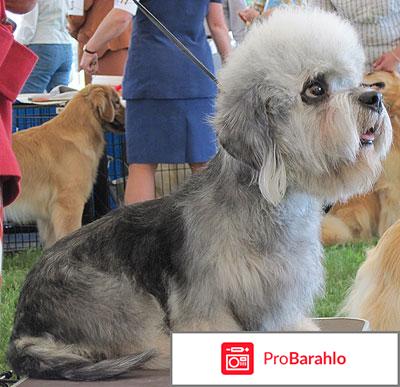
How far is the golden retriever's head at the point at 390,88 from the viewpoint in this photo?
14.3 feet

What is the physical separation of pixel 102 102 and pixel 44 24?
5.19 ft

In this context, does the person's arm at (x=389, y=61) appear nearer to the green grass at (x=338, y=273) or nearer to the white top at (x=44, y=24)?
the green grass at (x=338, y=273)

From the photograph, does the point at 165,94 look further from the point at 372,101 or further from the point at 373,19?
the point at 372,101

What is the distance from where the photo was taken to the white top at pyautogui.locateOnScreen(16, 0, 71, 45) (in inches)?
236

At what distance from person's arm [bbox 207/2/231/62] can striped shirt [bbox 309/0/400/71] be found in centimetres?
53

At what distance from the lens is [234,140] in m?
1.63

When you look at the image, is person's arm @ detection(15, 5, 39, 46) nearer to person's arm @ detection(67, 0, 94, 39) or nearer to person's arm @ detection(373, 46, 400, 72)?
person's arm @ detection(67, 0, 94, 39)

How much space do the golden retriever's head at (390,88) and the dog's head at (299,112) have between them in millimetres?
2656

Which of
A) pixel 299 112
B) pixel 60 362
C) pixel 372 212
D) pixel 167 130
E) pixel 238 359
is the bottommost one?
pixel 372 212

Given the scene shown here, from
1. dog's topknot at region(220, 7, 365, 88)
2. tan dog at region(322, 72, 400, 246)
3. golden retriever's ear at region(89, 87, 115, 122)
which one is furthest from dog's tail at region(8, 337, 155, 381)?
tan dog at region(322, 72, 400, 246)

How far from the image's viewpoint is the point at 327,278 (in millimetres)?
3684

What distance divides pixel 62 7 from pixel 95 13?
48 cm

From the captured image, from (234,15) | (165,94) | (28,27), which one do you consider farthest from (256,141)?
(28,27)

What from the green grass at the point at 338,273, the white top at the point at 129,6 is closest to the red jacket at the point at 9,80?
the green grass at the point at 338,273
